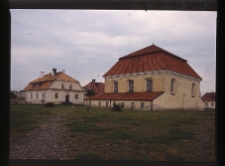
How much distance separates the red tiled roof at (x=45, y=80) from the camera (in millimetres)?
3197

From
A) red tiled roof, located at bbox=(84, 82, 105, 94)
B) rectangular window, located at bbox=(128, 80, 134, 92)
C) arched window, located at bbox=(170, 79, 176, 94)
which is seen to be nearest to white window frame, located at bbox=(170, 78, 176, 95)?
arched window, located at bbox=(170, 79, 176, 94)

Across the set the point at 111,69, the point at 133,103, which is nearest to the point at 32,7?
the point at 111,69

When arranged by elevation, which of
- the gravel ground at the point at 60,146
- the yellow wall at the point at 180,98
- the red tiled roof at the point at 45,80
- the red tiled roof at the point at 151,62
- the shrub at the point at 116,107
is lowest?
the gravel ground at the point at 60,146

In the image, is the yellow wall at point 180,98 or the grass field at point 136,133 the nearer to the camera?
the grass field at point 136,133

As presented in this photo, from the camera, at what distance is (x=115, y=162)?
9.93ft

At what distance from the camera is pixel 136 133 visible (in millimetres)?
3105

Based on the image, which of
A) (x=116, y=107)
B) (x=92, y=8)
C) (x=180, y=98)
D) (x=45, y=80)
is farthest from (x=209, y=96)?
(x=45, y=80)

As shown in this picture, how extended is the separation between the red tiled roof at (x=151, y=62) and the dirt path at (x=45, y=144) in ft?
3.77

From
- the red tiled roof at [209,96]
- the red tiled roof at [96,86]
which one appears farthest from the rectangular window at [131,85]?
the red tiled roof at [209,96]

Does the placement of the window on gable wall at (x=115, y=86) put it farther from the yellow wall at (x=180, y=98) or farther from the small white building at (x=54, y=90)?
the yellow wall at (x=180, y=98)

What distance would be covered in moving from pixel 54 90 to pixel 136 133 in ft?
4.90

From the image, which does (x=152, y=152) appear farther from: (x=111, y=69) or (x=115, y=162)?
(x=111, y=69)

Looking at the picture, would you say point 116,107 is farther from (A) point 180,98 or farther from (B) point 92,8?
(B) point 92,8

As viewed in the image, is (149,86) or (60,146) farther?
(149,86)
